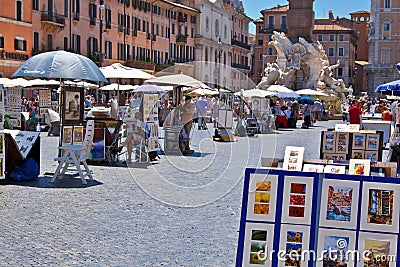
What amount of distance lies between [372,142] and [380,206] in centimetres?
514

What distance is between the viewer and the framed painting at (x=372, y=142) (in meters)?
8.68

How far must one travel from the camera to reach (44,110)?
24.1 meters

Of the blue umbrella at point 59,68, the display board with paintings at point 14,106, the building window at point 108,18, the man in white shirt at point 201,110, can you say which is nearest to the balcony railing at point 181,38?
the building window at point 108,18

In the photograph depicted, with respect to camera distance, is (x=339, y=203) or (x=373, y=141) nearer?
(x=339, y=203)

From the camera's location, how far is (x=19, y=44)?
37.8m

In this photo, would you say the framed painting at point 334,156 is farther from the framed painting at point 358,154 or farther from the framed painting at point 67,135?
the framed painting at point 67,135

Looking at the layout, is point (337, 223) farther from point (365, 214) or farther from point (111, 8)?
point (111, 8)

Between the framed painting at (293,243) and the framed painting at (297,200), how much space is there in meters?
0.04

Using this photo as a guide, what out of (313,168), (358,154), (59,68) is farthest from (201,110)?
(313,168)

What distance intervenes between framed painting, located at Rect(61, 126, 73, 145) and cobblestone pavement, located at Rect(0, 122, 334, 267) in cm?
72

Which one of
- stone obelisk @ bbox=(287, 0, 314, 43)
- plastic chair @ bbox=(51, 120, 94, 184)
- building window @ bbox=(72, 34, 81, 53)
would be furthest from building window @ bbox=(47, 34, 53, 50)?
plastic chair @ bbox=(51, 120, 94, 184)

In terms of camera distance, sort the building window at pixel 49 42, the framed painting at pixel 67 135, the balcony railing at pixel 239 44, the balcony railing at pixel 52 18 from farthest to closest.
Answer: the balcony railing at pixel 239 44 → the building window at pixel 49 42 → the balcony railing at pixel 52 18 → the framed painting at pixel 67 135

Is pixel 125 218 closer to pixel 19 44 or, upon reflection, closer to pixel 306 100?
pixel 306 100

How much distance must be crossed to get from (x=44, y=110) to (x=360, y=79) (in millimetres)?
74432
